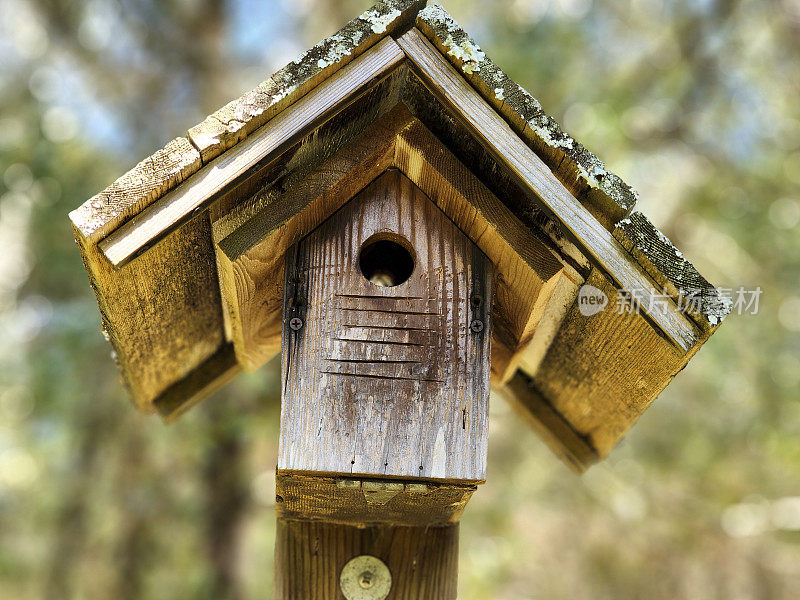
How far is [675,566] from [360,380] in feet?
22.6

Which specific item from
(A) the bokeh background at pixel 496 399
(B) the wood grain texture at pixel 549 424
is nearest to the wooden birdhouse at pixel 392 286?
(B) the wood grain texture at pixel 549 424

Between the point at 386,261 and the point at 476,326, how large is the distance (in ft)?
1.53

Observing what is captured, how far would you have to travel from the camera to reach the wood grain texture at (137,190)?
1.56 m

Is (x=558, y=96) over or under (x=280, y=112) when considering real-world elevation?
over

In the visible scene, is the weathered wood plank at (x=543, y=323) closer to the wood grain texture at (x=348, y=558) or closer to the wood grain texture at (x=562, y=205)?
the wood grain texture at (x=562, y=205)

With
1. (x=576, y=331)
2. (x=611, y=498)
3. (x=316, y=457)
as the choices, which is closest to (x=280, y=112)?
(x=316, y=457)

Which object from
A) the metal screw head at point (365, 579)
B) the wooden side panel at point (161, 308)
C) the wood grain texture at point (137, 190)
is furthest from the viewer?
the metal screw head at point (365, 579)

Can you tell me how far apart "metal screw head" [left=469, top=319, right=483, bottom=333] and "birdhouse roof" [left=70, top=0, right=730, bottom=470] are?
15cm

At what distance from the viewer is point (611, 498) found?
6.04 metres

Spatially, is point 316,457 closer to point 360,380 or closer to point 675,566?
point 360,380

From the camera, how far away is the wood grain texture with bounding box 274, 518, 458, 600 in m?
2.03

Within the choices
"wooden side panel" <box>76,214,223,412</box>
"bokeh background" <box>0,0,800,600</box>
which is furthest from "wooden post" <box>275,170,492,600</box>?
"bokeh background" <box>0,0,800,600</box>

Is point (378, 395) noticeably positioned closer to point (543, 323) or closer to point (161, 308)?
point (543, 323)

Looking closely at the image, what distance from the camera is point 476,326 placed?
1.77m
